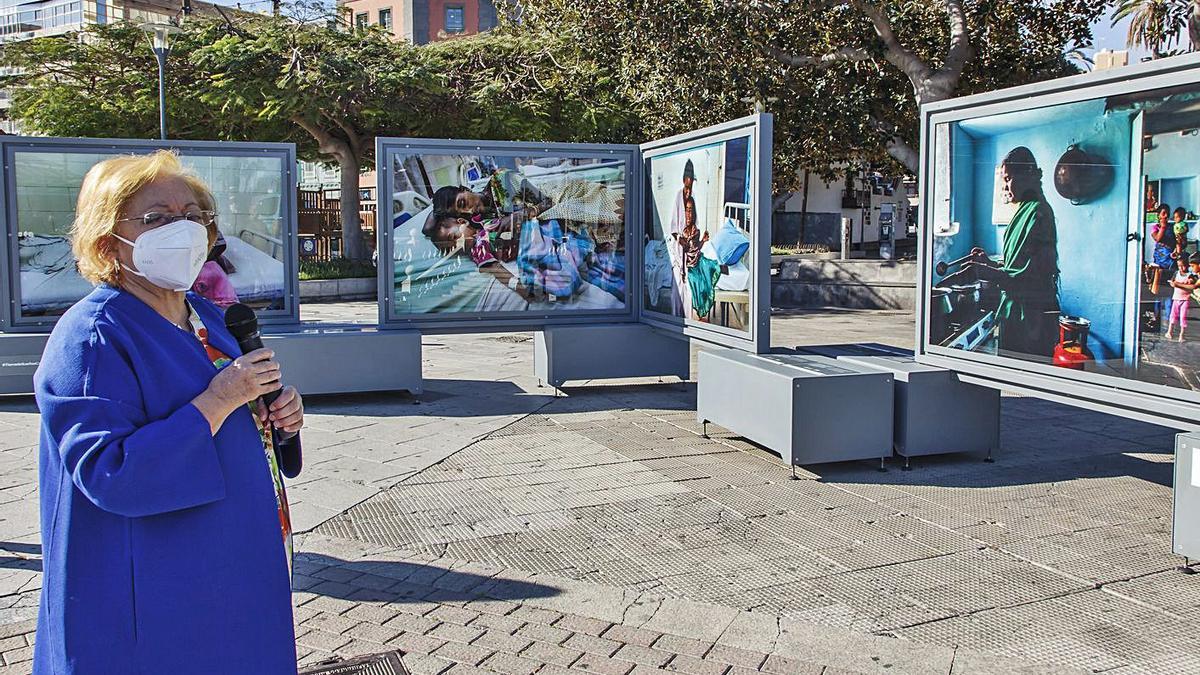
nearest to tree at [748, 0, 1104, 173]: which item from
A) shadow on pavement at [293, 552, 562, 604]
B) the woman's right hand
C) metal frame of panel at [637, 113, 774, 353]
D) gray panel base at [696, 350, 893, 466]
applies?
metal frame of panel at [637, 113, 774, 353]

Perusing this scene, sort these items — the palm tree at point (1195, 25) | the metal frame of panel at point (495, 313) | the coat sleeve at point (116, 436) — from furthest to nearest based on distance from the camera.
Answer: the palm tree at point (1195, 25) < the metal frame of panel at point (495, 313) < the coat sleeve at point (116, 436)

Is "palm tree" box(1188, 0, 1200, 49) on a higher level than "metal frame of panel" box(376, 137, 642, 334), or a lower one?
higher

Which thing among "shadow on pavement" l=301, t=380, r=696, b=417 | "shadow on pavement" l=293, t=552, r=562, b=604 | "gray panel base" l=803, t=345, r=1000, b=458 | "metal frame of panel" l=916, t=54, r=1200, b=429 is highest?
"metal frame of panel" l=916, t=54, r=1200, b=429

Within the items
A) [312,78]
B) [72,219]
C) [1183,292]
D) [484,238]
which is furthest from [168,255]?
[312,78]

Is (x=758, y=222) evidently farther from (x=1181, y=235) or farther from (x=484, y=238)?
(x=484, y=238)

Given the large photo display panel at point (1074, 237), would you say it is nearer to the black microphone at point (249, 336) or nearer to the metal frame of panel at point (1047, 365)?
the metal frame of panel at point (1047, 365)

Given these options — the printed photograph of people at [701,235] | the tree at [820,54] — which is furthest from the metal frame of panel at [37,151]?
the tree at [820,54]

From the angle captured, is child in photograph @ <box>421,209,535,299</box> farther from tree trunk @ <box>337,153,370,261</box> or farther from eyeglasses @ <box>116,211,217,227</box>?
tree trunk @ <box>337,153,370,261</box>

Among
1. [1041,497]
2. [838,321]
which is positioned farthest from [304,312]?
[1041,497]

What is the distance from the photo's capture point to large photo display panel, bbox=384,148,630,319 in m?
9.70

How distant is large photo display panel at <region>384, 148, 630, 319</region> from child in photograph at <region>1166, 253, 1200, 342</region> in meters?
5.71

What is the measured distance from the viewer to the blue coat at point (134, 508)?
1.96 m

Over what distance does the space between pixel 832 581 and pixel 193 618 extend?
10.5ft

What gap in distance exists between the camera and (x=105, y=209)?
2.21 meters
